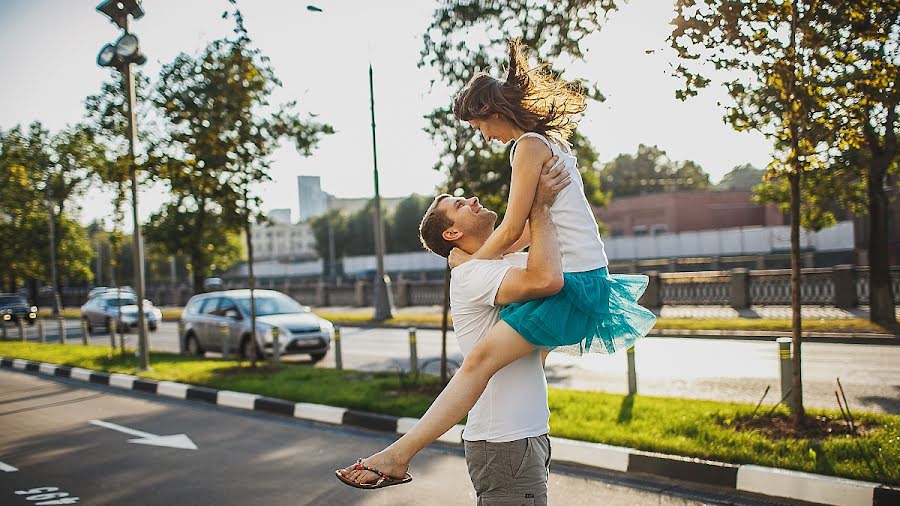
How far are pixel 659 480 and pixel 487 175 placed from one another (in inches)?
249

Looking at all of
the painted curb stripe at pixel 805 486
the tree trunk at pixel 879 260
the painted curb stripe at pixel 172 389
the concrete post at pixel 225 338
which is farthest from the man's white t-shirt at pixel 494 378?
the tree trunk at pixel 879 260

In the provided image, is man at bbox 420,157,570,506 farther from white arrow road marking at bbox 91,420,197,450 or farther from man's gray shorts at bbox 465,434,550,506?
white arrow road marking at bbox 91,420,197,450

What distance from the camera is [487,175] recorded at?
1125cm

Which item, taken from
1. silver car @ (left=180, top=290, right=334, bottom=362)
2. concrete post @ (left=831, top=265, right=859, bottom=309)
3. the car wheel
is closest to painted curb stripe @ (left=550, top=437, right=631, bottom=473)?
silver car @ (left=180, top=290, right=334, bottom=362)

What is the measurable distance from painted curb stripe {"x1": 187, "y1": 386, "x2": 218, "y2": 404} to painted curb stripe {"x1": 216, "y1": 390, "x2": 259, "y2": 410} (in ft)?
0.47

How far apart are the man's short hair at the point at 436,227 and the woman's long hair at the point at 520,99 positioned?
0.35 meters

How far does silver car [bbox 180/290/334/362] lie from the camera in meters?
15.1

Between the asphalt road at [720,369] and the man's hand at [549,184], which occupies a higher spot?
the man's hand at [549,184]

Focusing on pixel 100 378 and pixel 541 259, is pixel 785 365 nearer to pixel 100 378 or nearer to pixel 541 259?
pixel 541 259

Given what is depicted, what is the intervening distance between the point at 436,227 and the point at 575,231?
50 cm

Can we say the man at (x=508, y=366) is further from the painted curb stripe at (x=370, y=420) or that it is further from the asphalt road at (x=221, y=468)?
the painted curb stripe at (x=370, y=420)

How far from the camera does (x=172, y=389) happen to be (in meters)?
11.7

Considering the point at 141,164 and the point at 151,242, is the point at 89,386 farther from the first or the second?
the point at 151,242

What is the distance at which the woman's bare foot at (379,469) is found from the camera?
2.54m
